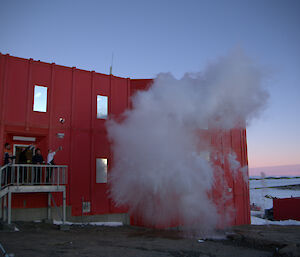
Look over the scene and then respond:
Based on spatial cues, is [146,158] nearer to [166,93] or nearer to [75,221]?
[166,93]

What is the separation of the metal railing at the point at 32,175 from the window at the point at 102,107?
3733 mm

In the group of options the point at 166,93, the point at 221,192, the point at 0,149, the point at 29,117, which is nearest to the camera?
the point at 166,93

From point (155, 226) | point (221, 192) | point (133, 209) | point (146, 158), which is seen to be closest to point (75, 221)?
point (133, 209)

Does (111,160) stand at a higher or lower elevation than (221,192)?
higher

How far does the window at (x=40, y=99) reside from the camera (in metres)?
16.0

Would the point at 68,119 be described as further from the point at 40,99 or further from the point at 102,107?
the point at 102,107

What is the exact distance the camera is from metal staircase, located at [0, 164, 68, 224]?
12922 millimetres

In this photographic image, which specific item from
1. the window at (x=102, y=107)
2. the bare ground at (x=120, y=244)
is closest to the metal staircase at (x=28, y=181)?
the bare ground at (x=120, y=244)

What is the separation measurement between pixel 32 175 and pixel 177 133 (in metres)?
6.75

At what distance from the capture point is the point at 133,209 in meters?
17.1

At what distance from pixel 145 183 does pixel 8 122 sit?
729cm

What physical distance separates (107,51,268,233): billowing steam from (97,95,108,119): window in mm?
2250

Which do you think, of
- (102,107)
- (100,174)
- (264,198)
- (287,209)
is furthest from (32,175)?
(264,198)

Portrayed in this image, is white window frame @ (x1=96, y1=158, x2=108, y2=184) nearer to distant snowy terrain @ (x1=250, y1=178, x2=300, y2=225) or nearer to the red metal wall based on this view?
distant snowy terrain @ (x1=250, y1=178, x2=300, y2=225)
